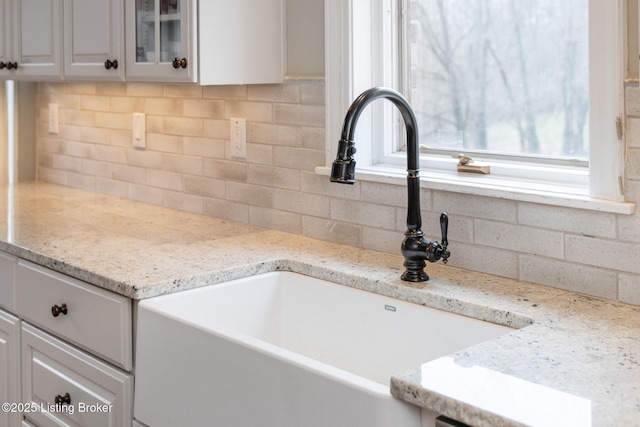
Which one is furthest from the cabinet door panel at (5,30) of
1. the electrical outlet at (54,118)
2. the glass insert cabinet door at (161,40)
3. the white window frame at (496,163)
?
the white window frame at (496,163)

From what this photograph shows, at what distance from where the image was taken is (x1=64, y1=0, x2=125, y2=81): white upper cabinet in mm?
2557

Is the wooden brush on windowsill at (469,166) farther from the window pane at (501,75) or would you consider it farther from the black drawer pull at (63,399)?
the black drawer pull at (63,399)

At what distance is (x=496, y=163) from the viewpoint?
208cm

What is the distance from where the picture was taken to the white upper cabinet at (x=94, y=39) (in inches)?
101

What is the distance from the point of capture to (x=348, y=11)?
2236mm

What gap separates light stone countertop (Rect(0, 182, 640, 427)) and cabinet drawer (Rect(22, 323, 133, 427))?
213 millimetres

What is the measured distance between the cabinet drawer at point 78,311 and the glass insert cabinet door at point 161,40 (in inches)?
26.4

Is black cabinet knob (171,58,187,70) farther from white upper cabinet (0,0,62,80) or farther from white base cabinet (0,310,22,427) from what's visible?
white base cabinet (0,310,22,427)

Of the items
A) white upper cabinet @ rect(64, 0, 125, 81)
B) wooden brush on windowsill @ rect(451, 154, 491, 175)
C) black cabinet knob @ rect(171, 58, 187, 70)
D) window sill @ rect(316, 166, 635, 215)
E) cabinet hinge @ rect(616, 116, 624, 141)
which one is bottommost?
window sill @ rect(316, 166, 635, 215)

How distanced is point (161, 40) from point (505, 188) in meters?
1.13

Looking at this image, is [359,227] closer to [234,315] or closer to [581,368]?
[234,315]

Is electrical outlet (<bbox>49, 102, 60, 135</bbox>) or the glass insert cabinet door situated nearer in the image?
the glass insert cabinet door

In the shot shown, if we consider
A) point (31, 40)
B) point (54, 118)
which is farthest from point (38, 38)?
point (54, 118)

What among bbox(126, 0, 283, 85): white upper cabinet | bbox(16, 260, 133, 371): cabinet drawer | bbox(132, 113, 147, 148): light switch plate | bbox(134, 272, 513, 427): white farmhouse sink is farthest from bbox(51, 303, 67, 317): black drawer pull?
bbox(132, 113, 147, 148): light switch plate
